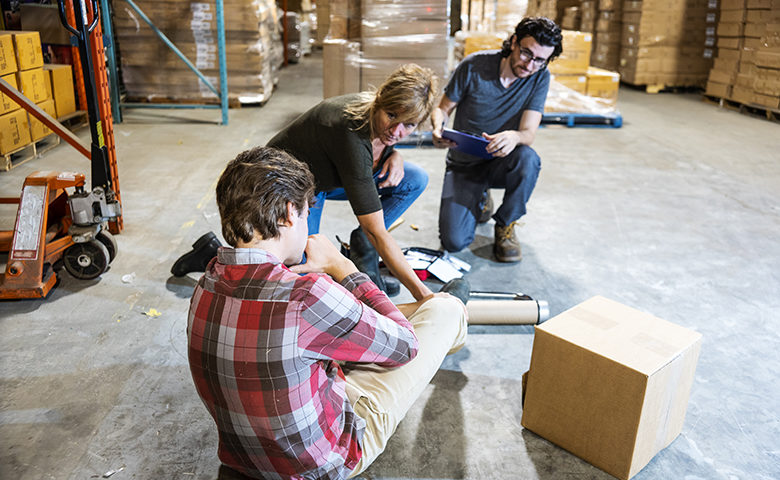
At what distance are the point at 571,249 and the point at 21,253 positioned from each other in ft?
10.7

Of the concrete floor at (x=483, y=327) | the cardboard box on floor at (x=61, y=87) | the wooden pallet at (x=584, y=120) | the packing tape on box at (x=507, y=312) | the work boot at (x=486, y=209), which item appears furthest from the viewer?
the wooden pallet at (x=584, y=120)

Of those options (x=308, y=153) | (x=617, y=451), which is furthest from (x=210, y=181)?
(x=617, y=451)

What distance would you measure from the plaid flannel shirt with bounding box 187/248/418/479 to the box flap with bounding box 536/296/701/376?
69 centimetres

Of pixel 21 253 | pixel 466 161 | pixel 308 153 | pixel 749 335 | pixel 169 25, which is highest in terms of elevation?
pixel 169 25

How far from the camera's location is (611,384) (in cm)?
201

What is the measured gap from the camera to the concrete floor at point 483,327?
2.21 metres

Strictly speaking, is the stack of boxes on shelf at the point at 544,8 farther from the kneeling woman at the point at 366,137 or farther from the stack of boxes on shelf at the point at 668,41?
the kneeling woman at the point at 366,137

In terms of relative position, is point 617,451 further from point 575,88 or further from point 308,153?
point 575,88

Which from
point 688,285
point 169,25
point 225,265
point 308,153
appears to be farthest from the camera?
point 169,25

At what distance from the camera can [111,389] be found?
255 cm

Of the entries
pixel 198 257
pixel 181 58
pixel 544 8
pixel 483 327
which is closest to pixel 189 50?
pixel 181 58

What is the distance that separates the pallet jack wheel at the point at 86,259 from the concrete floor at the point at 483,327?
7 centimetres

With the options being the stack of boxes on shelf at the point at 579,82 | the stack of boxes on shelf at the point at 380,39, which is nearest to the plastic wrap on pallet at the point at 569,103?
the stack of boxes on shelf at the point at 579,82

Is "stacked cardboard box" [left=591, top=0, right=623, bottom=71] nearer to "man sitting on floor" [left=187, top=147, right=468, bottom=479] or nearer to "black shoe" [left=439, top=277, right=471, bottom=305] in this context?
"black shoe" [left=439, top=277, right=471, bottom=305]
